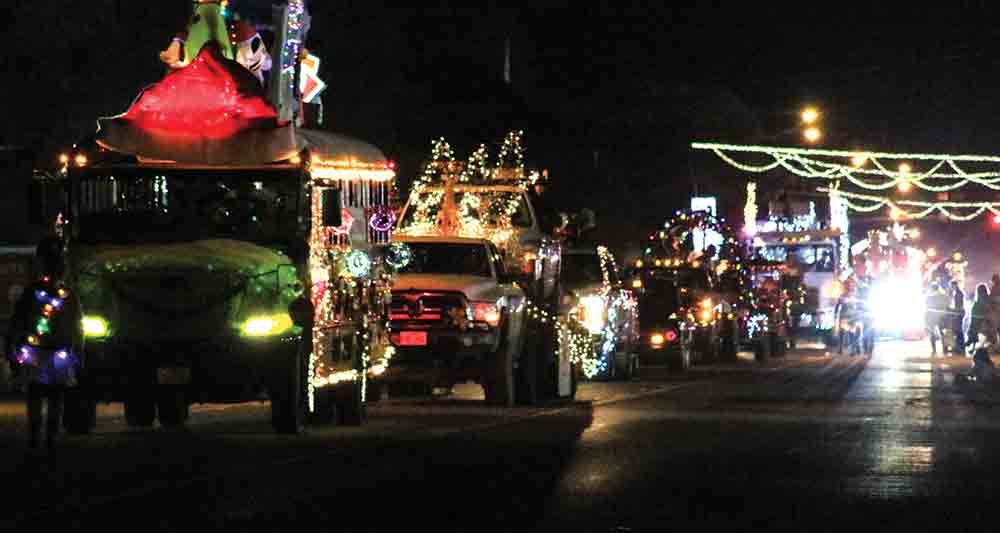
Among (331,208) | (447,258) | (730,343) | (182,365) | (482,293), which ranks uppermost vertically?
(331,208)

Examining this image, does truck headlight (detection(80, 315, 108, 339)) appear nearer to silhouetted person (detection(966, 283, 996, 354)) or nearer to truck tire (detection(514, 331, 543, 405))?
truck tire (detection(514, 331, 543, 405))

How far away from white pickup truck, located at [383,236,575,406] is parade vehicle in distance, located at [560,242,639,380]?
17.5ft

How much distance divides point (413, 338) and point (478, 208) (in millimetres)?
4786

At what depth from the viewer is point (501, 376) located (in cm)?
2797

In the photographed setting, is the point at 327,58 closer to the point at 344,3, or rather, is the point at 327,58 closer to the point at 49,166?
the point at 344,3

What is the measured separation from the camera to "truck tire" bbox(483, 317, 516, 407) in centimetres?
2770

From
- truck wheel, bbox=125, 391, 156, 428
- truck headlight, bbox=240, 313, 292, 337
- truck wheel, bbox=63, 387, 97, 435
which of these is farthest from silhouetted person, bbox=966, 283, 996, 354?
truck wheel, bbox=63, 387, 97, 435

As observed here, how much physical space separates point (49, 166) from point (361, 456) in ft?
19.0

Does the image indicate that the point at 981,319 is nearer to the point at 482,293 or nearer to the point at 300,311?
the point at 482,293

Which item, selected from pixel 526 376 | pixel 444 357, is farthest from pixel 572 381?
pixel 444 357

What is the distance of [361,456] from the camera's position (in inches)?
735

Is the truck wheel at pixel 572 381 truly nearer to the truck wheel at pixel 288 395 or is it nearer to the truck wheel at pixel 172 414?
the truck wheel at pixel 172 414

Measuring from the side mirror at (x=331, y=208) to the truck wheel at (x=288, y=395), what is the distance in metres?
1.44

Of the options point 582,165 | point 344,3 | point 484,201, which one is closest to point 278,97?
point 484,201
